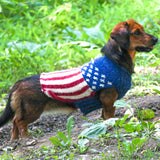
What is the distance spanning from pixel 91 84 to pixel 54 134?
78cm

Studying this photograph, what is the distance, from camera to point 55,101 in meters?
3.92

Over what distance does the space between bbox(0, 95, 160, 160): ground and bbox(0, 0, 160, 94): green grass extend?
35.4 inches

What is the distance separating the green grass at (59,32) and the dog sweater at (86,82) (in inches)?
45.7

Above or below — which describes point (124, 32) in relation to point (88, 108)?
above

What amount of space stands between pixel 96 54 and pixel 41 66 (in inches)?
49.8

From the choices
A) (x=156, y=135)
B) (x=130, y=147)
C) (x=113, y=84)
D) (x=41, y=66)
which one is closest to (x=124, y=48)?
(x=113, y=84)

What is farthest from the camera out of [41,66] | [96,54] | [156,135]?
[41,66]

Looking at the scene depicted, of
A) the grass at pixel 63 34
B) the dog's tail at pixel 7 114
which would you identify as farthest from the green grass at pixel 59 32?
the dog's tail at pixel 7 114

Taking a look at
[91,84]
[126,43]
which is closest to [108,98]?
[91,84]

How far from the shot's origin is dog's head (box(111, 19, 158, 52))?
3723mm

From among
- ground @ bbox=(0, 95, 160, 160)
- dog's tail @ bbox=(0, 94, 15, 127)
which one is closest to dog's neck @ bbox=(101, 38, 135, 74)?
ground @ bbox=(0, 95, 160, 160)

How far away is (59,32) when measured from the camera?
7996mm

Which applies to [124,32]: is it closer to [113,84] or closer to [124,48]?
[124,48]

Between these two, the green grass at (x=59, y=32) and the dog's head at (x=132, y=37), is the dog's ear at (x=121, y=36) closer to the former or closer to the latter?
the dog's head at (x=132, y=37)
